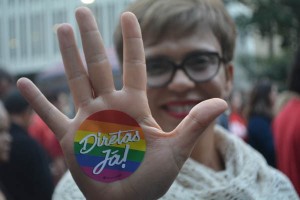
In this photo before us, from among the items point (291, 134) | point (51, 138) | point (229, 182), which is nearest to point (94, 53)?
point (229, 182)

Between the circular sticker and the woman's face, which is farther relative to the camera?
the woman's face

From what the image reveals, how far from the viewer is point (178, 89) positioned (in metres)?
1.63

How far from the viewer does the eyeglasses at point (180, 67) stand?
165 cm

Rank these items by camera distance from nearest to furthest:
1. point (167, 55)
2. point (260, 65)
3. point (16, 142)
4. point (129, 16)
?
point (129, 16) → point (167, 55) → point (16, 142) → point (260, 65)

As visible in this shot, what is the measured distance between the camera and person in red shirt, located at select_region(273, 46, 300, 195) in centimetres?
283

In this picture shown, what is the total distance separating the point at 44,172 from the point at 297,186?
71.9 inches

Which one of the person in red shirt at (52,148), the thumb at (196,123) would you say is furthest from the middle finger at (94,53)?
the person in red shirt at (52,148)

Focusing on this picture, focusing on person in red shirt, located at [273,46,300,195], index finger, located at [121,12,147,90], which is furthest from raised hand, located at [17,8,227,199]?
person in red shirt, located at [273,46,300,195]

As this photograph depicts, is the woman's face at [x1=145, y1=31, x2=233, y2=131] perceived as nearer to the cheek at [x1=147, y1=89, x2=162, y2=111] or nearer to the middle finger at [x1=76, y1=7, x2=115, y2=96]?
the cheek at [x1=147, y1=89, x2=162, y2=111]

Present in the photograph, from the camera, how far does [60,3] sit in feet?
122

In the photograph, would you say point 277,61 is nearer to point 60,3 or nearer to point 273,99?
point 273,99

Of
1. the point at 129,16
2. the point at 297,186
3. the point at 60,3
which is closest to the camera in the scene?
the point at 129,16

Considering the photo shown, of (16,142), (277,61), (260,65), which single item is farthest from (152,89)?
(260,65)

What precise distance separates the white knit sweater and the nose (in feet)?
0.80
